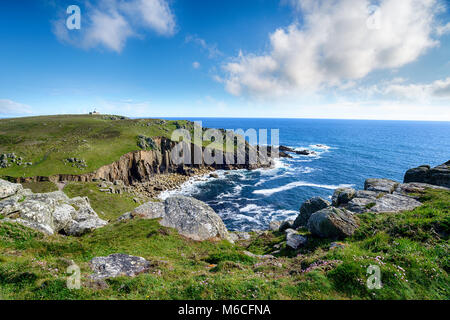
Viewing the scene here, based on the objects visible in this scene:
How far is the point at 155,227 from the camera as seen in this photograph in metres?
23.6

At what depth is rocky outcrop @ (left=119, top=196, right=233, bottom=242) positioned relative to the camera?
23.9 m

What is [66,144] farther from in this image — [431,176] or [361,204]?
[431,176]

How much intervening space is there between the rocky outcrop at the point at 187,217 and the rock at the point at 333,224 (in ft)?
39.4

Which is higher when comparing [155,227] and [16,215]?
[16,215]

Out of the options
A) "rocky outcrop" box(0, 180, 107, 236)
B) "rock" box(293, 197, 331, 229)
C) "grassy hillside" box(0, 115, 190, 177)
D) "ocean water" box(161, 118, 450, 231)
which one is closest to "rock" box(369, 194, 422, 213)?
"rock" box(293, 197, 331, 229)

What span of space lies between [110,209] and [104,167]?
30.1 meters

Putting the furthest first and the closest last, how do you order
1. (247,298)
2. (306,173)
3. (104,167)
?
(306,173) < (104,167) < (247,298)

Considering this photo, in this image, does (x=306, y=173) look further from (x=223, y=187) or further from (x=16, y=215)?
(x=16, y=215)

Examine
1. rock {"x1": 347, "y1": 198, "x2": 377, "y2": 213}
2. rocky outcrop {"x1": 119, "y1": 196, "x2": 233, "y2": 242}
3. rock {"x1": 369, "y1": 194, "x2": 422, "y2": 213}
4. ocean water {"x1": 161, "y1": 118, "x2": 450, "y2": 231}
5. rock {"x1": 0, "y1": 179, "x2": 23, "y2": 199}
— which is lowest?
ocean water {"x1": 161, "y1": 118, "x2": 450, "y2": 231}

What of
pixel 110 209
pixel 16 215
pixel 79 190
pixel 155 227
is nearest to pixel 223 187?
pixel 110 209

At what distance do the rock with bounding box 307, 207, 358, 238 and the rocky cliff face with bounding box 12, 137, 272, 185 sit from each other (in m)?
71.7

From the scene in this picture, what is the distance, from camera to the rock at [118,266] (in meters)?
12.7

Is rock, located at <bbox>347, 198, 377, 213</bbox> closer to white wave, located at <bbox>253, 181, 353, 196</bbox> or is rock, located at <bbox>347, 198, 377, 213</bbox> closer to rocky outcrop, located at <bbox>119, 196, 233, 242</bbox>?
rocky outcrop, located at <bbox>119, 196, 233, 242</bbox>

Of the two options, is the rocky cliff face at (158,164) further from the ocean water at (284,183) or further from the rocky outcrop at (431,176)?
the rocky outcrop at (431,176)
